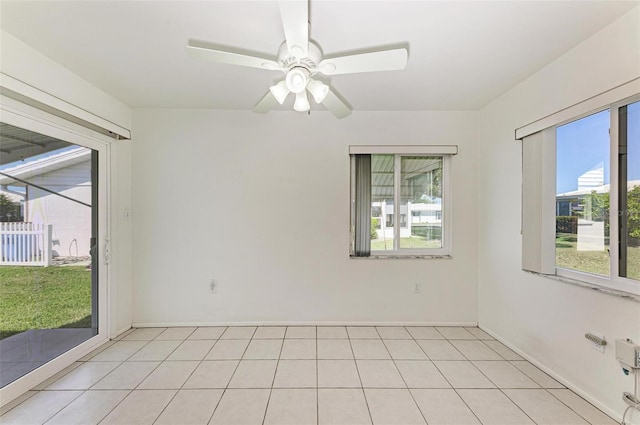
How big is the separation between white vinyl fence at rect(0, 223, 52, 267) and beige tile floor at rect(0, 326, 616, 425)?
3.06 feet

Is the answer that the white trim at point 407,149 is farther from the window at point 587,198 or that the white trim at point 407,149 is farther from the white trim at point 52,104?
the white trim at point 52,104

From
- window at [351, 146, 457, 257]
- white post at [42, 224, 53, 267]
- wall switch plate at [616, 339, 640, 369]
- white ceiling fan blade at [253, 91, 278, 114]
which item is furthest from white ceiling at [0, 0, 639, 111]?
wall switch plate at [616, 339, 640, 369]

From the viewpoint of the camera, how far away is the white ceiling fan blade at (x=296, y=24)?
113 centimetres

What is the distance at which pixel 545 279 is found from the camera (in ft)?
7.00

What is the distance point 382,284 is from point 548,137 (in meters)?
2.01

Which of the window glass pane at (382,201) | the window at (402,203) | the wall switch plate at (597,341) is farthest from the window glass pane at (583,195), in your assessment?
the window glass pane at (382,201)

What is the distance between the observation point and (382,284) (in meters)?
3.00

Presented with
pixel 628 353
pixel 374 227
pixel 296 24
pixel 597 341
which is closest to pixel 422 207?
pixel 374 227

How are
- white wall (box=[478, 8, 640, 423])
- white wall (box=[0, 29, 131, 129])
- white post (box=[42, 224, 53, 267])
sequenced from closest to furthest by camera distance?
1. white wall (box=[478, 8, 640, 423])
2. white wall (box=[0, 29, 131, 129])
3. white post (box=[42, 224, 53, 267])

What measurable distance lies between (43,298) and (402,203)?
135 inches

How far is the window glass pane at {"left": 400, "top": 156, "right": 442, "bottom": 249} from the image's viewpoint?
3137 mm

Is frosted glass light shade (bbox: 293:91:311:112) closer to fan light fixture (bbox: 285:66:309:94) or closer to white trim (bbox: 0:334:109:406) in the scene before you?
fan light fixture (bbox: 285:66:309:94)

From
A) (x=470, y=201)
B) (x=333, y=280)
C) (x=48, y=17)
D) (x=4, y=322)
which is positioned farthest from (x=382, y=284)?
(x=48, y=17)

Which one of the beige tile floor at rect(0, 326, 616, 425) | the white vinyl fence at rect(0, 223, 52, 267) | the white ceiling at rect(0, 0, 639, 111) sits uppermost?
the white ceiling at rect(0, 0, 639, 111)
